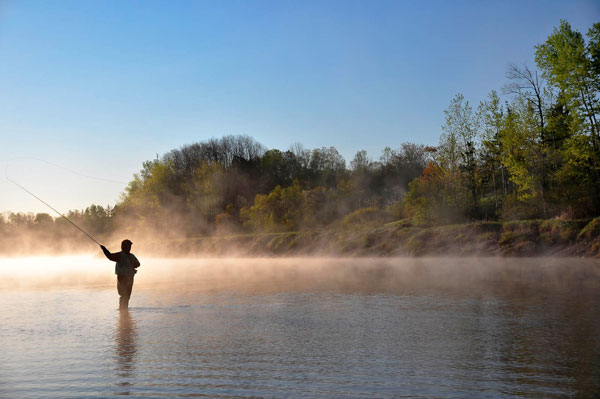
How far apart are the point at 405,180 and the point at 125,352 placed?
9197cm

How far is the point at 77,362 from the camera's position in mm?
8172

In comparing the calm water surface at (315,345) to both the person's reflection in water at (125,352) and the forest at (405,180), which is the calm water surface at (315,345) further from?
the forest at (405,180)

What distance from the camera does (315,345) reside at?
8.96 meters

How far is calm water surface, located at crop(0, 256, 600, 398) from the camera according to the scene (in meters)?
6.57

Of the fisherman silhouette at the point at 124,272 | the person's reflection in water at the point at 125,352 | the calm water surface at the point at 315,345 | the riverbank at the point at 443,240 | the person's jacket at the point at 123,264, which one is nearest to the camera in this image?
the calm water surface at the point at 315,345

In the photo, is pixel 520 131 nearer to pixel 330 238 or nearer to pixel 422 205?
pixel 422 205

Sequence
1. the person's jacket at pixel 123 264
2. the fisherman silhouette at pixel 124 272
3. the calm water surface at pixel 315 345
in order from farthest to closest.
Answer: the person's jacket at pixel 123 264 < the fisherman silhouette at pixel 124 272 < the calm water surface at pixel 315 345

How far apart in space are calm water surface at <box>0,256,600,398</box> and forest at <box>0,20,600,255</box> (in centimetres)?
2333

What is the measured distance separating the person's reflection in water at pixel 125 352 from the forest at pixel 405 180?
3110 cm

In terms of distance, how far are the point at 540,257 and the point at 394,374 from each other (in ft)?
92.6

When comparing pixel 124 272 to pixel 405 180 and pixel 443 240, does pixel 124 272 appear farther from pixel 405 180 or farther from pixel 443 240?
pixel 405 180

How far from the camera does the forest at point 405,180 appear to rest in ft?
119

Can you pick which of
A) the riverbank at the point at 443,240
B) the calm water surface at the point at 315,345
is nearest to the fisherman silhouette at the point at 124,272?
the calm water surface at the point at 315,345

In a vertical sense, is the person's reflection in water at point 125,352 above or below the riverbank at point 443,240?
below
